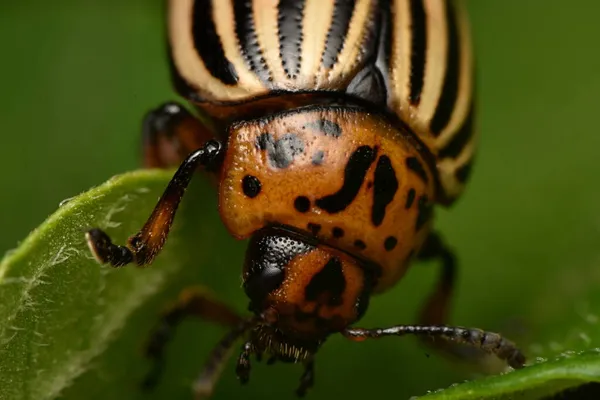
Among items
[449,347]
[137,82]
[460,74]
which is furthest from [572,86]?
[137,82]

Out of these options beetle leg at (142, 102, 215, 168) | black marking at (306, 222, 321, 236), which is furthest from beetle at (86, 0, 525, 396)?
beetle leg at (142, 102, 215, 168)

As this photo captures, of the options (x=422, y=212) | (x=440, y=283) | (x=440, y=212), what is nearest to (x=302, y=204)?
(x=422, y=212)

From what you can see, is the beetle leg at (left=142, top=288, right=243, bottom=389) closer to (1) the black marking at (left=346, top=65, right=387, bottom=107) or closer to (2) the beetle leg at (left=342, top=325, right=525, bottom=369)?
(2) the beetle leg at (left=342, top=325, right=525, bottom=369)

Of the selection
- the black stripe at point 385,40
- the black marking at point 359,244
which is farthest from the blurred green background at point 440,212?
the black stripe at point 385,40

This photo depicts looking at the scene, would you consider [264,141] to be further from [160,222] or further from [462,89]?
[462,89]

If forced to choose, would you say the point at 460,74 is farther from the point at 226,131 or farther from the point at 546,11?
the point at 546,11

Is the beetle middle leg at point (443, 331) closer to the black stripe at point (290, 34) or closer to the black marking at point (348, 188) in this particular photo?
the black marking at point (348, 188)
